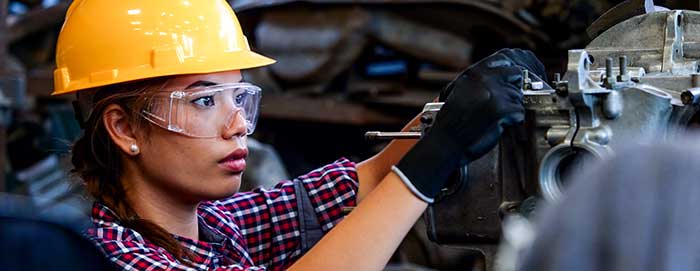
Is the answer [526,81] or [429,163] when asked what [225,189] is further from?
[526,81]

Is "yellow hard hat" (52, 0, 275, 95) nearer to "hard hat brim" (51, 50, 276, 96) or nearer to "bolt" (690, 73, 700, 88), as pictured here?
"hard hat brim" (51, 50, 276, 96)

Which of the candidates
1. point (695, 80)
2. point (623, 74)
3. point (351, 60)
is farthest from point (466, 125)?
point (351, 60)

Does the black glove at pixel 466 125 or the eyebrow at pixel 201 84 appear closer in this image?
the black glove at pixel 466 125

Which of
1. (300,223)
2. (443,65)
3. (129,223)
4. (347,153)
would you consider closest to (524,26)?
(443,65)

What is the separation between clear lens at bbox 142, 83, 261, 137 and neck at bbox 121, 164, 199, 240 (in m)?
0.12

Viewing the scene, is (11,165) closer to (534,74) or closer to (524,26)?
(524,26)

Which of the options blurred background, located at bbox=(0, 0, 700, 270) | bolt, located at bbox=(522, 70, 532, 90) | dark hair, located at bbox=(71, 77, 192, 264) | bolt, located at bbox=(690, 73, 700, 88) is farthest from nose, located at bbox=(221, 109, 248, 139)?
blurred background, located at bbox=(0, 0, 700, 270)

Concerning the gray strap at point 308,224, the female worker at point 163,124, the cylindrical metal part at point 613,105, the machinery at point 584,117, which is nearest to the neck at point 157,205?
the female worker at point 163,124

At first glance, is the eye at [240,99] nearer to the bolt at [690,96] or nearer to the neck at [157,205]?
the neck at [157,205]

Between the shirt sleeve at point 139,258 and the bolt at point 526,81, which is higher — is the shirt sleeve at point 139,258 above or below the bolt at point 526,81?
below

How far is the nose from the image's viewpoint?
188 centimetres

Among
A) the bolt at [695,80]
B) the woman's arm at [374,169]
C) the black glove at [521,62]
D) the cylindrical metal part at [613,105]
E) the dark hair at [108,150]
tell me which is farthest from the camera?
the woman's arm at [374,169]

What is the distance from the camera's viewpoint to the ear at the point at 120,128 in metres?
1.94

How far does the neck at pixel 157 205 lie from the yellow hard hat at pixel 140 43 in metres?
0.18
